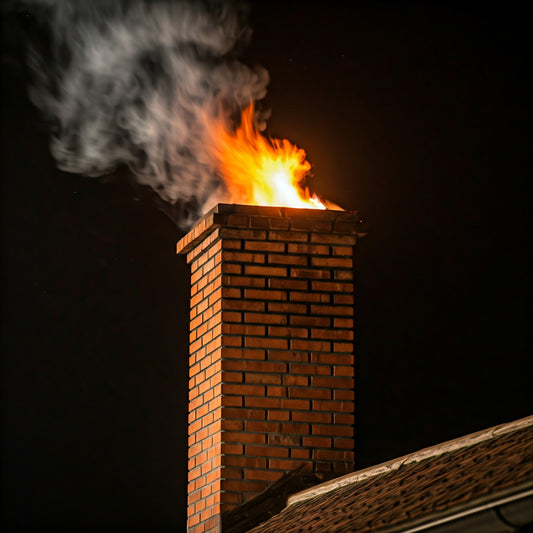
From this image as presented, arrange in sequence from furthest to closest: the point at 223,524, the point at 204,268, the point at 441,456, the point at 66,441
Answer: the point at 66,441 → the point at 204,268 → the point at 223,524 → the point at 441,456

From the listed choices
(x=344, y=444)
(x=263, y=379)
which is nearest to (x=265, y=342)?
(x=263, y=379)

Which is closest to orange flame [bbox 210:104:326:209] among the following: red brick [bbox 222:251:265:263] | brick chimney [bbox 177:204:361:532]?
brick chimney [bbox 177:204:361:532]

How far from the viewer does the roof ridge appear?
543cm

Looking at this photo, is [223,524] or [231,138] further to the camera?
[231,138]

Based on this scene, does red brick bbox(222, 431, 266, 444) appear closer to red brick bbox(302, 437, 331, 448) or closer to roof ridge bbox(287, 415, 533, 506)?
red brick bbox(302, 437, 331, 448)

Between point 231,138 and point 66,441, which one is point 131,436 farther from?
point 231,138

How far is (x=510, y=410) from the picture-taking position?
1349 centimetres

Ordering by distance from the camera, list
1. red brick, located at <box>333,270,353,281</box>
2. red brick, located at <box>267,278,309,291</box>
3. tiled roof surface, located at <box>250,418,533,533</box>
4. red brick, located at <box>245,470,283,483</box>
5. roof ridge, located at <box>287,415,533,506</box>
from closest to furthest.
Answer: tiled roof surface, located at <box>250,418,533,533</box>, roof ridge, located at <box>287,415,533,506</box>, red brick, located at <box>245,470,283,483</box>, red brick, located at <box>267,278,309,291</box>, red brick, located at <box>333,270,353,281</box>

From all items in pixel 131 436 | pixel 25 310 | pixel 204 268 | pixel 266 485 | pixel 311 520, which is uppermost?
pixel 25 310

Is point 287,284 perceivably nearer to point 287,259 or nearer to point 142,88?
point 287,259

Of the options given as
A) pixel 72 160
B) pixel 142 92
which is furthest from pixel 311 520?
pixel 72 160

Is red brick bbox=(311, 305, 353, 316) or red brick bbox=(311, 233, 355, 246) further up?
red brick bbox=(311, 233, 355, 246)

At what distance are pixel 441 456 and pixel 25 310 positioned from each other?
27.5 ft

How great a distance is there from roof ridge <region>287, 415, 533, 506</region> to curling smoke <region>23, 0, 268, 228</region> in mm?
4095
